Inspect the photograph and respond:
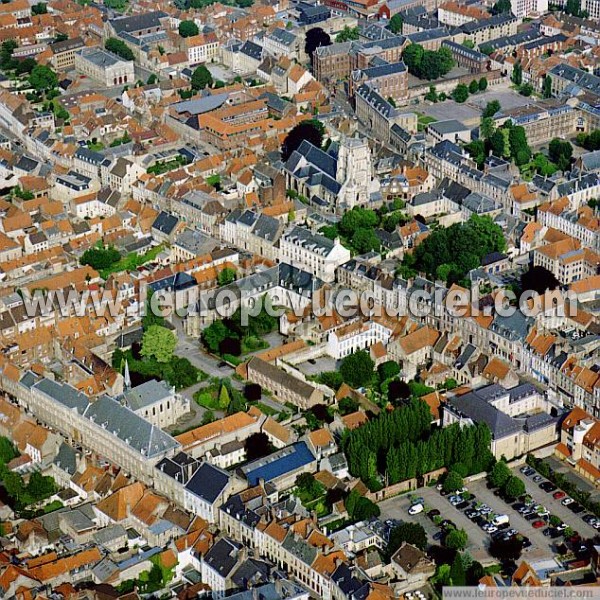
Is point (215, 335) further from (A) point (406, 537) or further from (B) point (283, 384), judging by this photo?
(A) point (406, 537)

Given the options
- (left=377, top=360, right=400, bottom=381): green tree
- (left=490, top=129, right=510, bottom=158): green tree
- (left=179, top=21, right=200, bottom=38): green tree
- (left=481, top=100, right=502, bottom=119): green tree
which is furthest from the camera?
(left=179, top=21, right=200, bottom=38): green tree

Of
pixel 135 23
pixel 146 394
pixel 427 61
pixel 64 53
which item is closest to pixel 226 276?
pixel 146 394

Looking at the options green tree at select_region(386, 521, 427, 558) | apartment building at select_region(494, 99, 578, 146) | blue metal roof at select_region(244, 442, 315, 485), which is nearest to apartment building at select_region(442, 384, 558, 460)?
blue metal roof at select_region(244, 442, 315, 485)

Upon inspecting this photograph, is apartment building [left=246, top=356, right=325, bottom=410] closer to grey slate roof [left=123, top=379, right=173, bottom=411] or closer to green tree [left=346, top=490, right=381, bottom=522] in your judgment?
grey slate roof [left=123, top=379, right=173, bottom=411]

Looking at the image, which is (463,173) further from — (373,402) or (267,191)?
(373,402)

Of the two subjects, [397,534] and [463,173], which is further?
[463,173]

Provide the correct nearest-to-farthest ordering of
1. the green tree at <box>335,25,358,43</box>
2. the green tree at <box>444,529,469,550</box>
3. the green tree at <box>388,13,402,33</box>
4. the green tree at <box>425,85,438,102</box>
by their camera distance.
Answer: the green tree at <box>444,529,469,550</box>
the green tree at <box>425,85,438,102</box>
the green tree at <box>335,25,358,43</box>
the green tree at <box>388,13,402,33</box>

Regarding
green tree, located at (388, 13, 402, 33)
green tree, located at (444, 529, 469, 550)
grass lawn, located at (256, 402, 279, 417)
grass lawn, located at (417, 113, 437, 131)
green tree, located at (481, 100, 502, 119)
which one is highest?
green tree, located at (444, 529, 469, 550)

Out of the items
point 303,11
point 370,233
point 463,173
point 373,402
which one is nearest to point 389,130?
point 463,173
